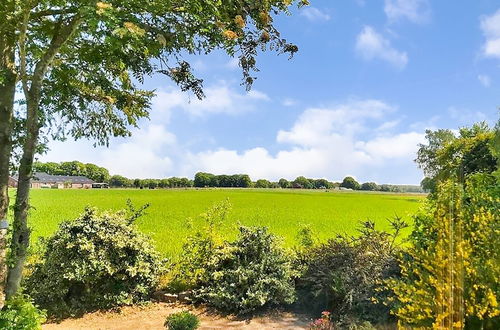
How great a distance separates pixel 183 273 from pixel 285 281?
7.84ft

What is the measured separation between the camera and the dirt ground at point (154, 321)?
698cm

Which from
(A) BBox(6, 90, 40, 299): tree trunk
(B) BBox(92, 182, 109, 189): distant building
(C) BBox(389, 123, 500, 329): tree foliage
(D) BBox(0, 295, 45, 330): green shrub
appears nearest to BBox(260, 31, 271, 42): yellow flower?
(C) BBox(389, 123, 500, 329): tree foliage

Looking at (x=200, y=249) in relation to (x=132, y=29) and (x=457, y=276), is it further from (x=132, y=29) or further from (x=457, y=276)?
(x=457, y=276)

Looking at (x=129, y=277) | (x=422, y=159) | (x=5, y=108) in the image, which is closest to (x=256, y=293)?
(x=129, y=277)

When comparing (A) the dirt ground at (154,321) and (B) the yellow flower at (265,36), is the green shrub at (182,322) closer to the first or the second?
(A) the dirt ground at (154,321)

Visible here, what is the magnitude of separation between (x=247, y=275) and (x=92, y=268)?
114 inches

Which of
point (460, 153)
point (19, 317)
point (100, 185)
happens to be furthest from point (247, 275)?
point (100, 185)

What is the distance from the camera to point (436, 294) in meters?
4.11

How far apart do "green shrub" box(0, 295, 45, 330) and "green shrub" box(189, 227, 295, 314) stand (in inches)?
114

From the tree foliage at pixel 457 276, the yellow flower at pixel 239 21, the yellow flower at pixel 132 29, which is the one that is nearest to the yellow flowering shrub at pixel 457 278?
the tree foliage at pixel 457 276

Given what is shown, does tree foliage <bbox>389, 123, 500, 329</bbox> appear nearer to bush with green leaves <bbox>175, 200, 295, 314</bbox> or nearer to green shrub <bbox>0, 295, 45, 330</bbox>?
bush with green leaves <bbox>175, 200, 295, 314</bbox>

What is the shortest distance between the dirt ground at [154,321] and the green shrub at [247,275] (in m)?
0.26

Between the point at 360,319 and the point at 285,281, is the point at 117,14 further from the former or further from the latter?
the point at 360,319

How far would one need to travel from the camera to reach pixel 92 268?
25.4ft
